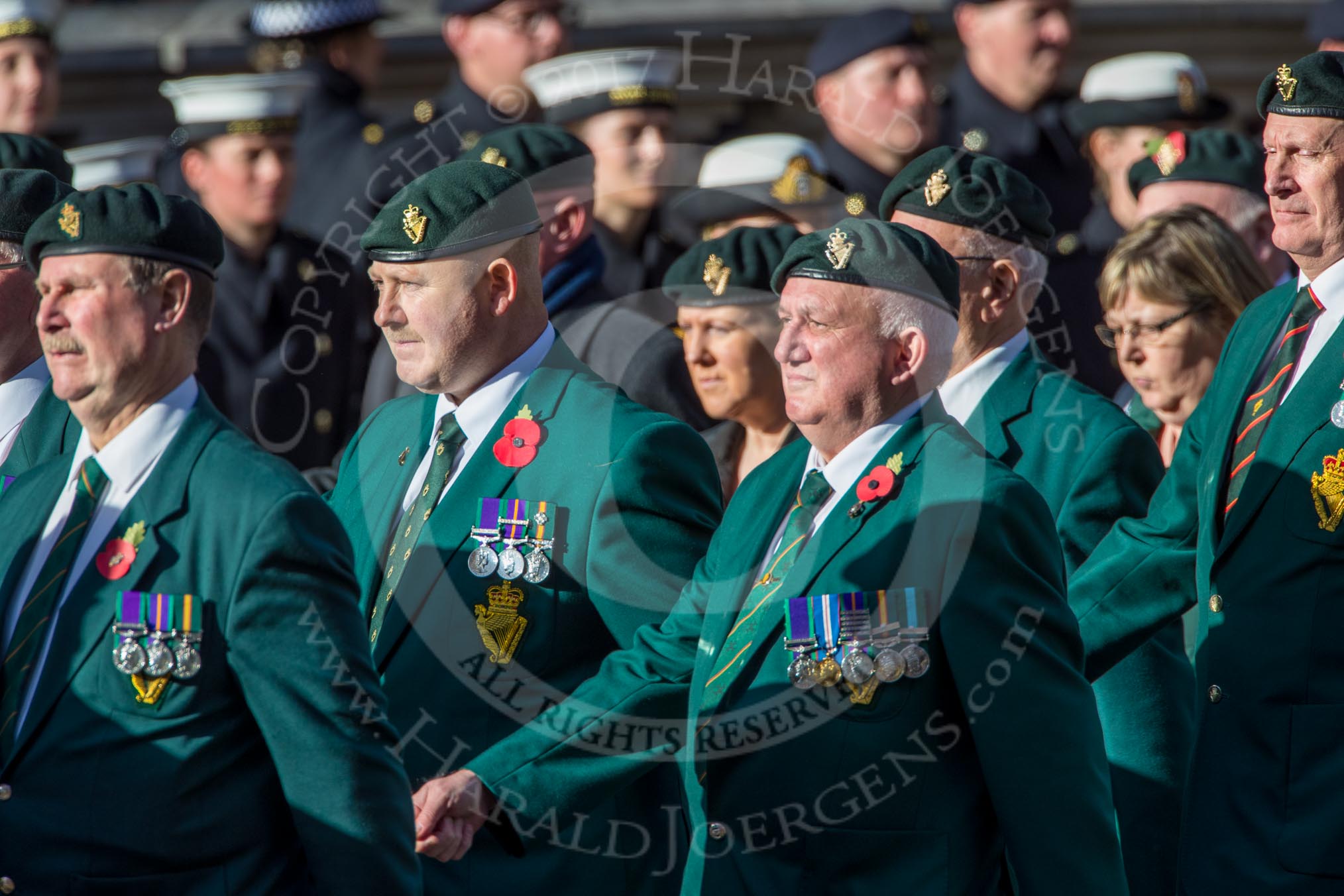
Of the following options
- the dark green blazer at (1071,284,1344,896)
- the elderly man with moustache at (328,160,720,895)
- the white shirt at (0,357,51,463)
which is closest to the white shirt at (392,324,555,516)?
the elderly man with moustache at (328,160,720,895)

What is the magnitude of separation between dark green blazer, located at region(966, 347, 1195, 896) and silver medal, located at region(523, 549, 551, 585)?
108cm

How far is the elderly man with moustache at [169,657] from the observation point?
11.1 ft

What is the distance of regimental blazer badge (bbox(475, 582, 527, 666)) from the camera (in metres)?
4.19

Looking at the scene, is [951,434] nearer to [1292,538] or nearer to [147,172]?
[1292,538]

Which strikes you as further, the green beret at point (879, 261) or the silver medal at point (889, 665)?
the green beret at point (879, 261)

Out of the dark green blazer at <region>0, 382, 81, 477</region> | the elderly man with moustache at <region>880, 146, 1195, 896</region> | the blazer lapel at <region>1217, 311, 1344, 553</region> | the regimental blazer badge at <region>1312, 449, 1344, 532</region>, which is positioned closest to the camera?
the regimental blazer badge at <region>1312, 449, 1344, 532</region>

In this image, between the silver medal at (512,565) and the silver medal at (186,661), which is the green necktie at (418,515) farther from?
the silver medal at (186,661)

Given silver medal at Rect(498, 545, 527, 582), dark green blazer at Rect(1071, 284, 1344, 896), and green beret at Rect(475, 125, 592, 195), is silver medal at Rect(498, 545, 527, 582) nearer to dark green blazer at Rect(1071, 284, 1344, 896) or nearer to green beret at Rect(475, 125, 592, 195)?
dark green blazer at Rect(1071, 284, 1344, 896)

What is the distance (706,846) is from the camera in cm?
381

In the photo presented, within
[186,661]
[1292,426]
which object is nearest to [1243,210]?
[1292,426]

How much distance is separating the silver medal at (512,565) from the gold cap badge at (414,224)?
0.68 m

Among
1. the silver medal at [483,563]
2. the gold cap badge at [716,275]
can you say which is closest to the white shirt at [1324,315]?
the silver medal at [483,563]

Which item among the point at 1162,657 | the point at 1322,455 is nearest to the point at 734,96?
the point at 1162,657

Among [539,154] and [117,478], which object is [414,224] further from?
[539,154]
